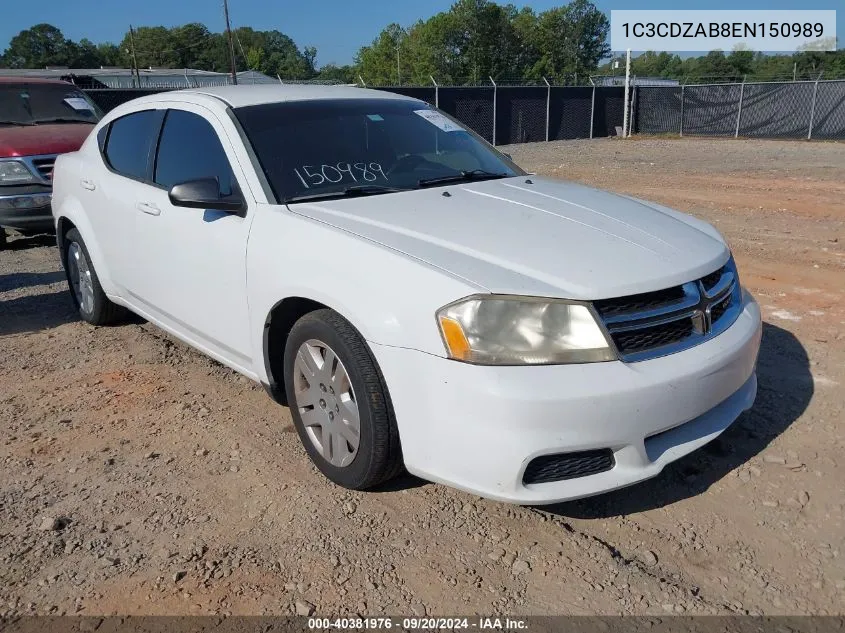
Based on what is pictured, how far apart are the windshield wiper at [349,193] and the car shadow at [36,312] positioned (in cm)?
307

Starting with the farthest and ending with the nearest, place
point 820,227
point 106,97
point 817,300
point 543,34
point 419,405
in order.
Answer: point 543,34
point 106,97
point 820,227
point 817,300
point 419,405

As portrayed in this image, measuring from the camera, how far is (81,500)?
3.19m

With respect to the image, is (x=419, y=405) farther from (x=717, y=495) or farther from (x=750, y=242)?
(x=750, y=242)

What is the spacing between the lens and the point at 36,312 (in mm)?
5941

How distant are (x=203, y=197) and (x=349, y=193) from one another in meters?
0.67

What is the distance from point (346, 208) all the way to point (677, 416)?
64.4 inches

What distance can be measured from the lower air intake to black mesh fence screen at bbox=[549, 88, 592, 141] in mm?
24890

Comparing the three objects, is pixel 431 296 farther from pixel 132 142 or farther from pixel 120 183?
pixel 132 142

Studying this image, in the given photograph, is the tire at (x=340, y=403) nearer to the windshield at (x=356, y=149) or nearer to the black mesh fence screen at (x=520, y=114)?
the windshield at (x=356, y=149)

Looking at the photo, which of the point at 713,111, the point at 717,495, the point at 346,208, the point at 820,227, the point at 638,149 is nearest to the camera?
the point at 717,495

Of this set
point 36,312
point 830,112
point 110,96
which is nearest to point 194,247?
point 36,312

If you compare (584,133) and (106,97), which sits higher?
(106,97)

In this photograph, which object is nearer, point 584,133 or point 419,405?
point 419,405

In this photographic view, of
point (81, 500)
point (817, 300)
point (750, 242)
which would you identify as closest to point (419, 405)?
point (81, 500)
